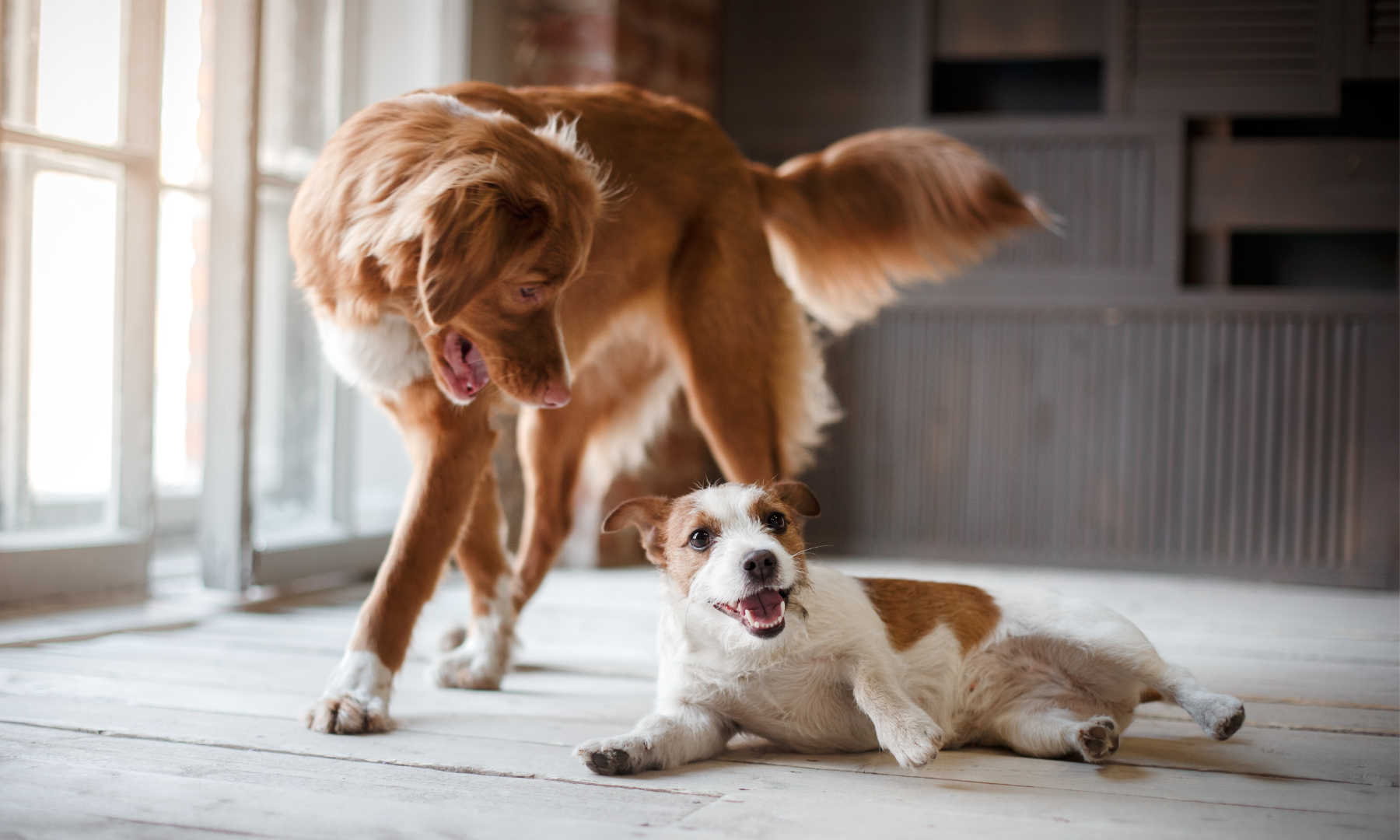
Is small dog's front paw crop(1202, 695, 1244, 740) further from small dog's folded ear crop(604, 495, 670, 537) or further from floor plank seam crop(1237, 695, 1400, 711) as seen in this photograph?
small dog's folded ear crop(604, 495, 670, 537)

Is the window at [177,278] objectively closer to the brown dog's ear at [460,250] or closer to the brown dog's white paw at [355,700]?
the brown dog's white paw at [355,700]

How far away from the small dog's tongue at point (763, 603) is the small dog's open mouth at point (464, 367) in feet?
1.83

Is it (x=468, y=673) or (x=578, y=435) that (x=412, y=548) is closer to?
(x=468, y=673)

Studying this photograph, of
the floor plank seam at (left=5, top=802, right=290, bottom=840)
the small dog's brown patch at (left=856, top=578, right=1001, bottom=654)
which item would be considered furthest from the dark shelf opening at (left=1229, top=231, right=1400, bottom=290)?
the floor plank seam at (left=5, top=802, right=290, bottom=840)

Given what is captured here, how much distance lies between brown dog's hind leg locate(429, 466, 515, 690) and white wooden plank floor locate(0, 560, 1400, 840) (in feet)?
A: 0.13

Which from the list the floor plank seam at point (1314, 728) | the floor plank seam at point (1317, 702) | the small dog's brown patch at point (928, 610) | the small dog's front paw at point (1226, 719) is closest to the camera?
the small dog's front paw at point (1226, 719)

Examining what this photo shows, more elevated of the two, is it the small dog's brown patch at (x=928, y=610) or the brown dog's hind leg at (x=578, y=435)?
the brown dog's hind leg at (x=578, y=435)

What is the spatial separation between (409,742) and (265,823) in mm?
→ 354

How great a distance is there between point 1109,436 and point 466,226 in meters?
2.72

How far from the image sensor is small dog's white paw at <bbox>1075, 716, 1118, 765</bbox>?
136 cm

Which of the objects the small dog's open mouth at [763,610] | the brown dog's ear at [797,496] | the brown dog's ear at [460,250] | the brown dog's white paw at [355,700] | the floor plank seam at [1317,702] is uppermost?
the brown dog's ear at [460,250]

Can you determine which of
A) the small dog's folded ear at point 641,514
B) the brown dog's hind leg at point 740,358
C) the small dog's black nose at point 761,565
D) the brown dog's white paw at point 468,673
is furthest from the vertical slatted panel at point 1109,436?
the small dog's black nose at point 761,565

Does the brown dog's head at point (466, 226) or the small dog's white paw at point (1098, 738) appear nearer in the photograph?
the small dog's white paw at point (1098, 738)

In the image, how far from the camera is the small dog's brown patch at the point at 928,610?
1.51m
